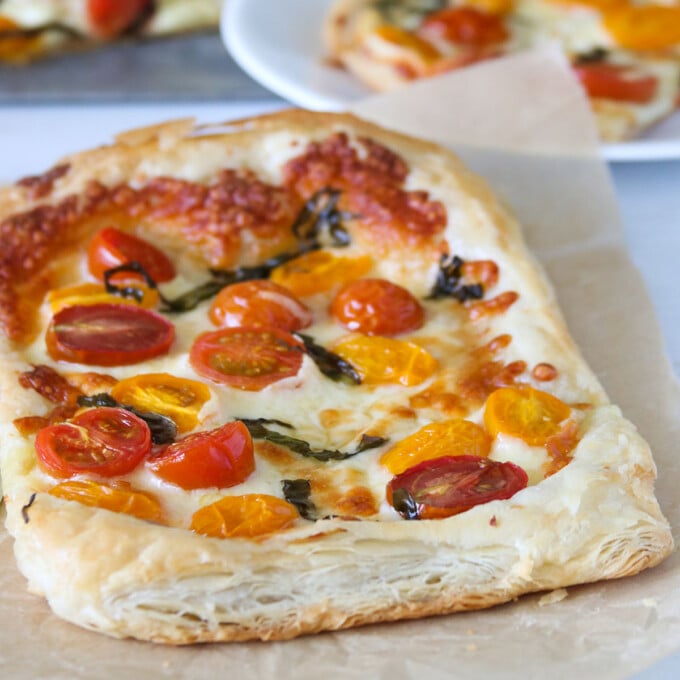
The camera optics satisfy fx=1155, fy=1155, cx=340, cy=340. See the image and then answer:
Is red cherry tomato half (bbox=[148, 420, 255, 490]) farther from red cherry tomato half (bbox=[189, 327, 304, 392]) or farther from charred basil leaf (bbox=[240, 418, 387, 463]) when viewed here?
red cherry tomato half (bbox=[189, 327, 304, 392])

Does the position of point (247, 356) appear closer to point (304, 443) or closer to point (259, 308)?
point (259, 308)

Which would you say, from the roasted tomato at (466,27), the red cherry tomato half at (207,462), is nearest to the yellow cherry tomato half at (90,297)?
the red cherry tomato half at (207,462)

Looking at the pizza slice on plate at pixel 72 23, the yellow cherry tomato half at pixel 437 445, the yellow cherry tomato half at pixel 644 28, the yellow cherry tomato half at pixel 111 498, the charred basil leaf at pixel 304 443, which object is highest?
the yellow cherry tomato half at pixel 644 28

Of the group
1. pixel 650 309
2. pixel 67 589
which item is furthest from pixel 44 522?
pixel 650 309

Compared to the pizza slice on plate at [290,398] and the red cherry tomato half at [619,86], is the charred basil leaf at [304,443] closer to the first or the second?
the pizza slice on plate at [290,398]

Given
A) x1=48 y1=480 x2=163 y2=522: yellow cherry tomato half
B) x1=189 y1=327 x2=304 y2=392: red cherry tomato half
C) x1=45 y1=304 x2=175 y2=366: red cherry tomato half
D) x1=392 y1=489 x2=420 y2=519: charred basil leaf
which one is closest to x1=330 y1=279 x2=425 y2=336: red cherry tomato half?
x1=189 y1=327 x2=304 y2=392: red cherry tomato half

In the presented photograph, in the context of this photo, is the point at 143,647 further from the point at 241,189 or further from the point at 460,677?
the point at 241,189
